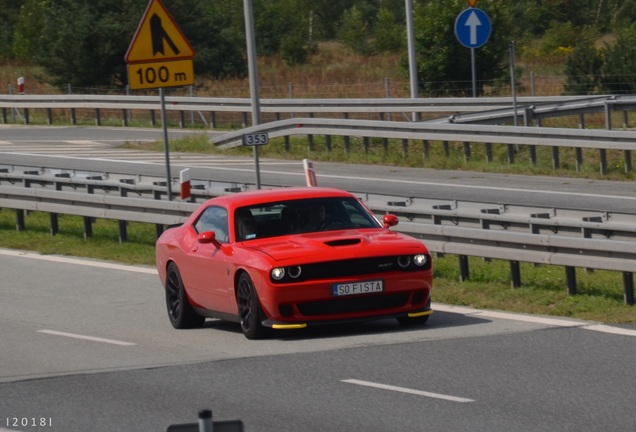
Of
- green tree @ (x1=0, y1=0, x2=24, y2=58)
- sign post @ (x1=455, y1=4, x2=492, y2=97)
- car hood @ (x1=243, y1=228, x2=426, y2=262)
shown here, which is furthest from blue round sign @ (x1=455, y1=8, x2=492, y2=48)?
green tree @ (x1=0, y1=0, x2=24, y2=58)

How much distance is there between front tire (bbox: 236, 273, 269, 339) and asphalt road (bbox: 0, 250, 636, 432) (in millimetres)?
135

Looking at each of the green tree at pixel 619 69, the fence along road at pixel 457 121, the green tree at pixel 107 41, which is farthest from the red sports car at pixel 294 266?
the green tree at pixel 107 41

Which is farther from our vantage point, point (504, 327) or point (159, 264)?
point (159, 264)

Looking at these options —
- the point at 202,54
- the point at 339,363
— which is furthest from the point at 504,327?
the point at 202,54

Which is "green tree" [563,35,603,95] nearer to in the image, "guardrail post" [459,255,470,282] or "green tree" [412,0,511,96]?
"green tree" [412,0,511,96]

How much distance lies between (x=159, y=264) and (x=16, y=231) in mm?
7698

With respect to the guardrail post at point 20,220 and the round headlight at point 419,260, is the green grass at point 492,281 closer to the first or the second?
the guardrail post at point 20,220

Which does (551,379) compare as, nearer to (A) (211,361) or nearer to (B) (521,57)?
(A) (211,361)

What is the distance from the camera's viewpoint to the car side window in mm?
13070

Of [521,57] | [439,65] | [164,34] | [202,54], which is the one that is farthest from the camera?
[521,57]

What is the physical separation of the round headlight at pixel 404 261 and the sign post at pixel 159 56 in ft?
19.1

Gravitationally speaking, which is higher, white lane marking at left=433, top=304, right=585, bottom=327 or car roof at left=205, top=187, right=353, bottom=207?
car roof at left=205, top=187, right=353, bottom=207

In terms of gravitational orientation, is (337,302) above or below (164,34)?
below

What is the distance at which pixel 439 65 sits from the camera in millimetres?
41688
